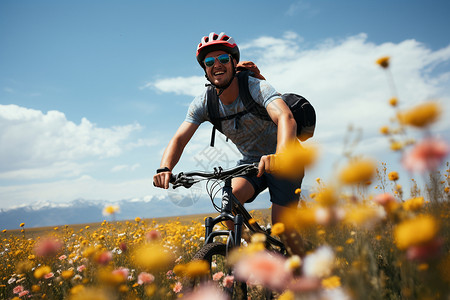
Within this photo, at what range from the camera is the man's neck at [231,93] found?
362 centimetres

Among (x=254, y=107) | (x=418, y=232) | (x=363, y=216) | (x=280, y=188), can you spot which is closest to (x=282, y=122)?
(x=254, y=107)

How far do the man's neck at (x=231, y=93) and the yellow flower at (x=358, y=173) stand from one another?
257 centimetres

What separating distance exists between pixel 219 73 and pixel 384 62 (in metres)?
2.14

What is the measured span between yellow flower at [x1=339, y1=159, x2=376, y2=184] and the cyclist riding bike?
192 centimetres

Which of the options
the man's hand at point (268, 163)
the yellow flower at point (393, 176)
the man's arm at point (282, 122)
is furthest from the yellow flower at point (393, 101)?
the man's arm at point (282, 122)

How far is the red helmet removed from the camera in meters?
3.73

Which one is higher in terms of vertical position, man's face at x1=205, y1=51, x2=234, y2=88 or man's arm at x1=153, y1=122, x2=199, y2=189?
man's face at x1=205, y1=51, x2=234, y2=88

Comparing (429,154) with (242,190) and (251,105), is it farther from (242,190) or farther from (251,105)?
(251,105)

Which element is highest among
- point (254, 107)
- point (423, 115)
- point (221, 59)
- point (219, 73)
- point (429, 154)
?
point (221, 59)

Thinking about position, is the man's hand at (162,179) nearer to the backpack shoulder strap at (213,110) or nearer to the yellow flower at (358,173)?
the backpack shoulder strap at (213,110)

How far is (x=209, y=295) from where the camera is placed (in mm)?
1277

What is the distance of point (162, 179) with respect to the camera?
298cm

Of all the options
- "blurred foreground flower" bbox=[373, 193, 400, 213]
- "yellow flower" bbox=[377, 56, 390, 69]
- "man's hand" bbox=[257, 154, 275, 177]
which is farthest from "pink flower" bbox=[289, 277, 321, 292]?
"yellow flower" bbox=[377, 56, 390, 69]

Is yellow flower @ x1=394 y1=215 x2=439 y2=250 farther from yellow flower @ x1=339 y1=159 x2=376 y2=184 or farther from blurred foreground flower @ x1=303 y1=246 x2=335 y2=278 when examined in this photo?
blurred foreground flower @ x1=303 y1=246 x2=335 y2=278
